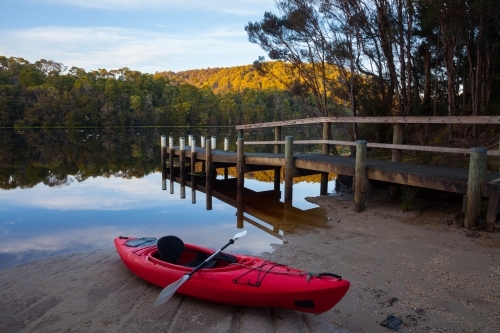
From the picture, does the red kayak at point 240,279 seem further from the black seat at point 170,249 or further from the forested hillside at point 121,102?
the forested hillside at point 121,102

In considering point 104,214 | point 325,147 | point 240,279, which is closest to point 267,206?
point 325,147

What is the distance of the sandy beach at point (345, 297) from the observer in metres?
3.65

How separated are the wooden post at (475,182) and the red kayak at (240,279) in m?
3.23

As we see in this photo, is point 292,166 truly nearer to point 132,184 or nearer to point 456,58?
point 456,58

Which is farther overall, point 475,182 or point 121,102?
point 121,102

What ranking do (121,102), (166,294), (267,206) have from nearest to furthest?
(166,294) < (267,206) < (121,102)

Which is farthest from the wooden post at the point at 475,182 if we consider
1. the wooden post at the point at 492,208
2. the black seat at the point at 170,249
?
the black seat at the point at 170,249

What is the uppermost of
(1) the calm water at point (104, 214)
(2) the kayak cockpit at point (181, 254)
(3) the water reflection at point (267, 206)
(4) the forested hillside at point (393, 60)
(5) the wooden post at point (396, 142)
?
(4) the forested hillside at point (393, 60)

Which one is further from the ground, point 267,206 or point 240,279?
point 240,279

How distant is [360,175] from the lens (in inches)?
287

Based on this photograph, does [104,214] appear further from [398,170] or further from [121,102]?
[121,102]

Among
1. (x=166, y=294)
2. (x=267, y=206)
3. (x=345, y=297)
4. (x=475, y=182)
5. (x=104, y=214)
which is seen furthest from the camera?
(x=267, y=206)

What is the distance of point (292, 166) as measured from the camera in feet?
29.5

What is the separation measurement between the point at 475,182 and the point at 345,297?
2.94 m
